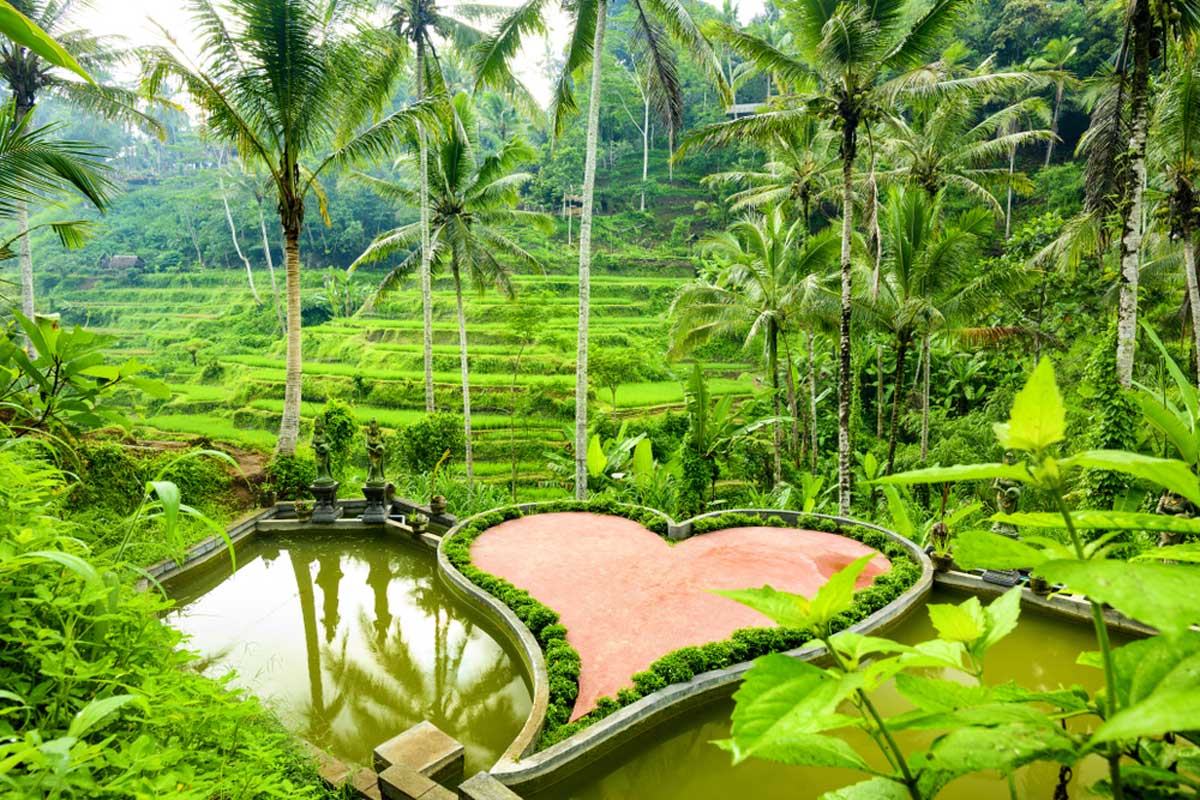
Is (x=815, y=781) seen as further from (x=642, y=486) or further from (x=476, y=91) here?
(x=476, y=91)

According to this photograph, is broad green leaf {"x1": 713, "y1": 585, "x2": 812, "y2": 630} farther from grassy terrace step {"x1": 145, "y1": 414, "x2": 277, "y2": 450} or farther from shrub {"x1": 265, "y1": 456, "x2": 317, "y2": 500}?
grassy terrace step {"x1": 145, "y1": 414, "x2": 277, "y2": 450}

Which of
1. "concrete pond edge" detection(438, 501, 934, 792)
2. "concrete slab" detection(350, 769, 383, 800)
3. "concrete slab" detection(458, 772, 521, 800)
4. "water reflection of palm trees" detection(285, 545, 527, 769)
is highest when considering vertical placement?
"concrete slab" detection(458, 772, 521, 800)

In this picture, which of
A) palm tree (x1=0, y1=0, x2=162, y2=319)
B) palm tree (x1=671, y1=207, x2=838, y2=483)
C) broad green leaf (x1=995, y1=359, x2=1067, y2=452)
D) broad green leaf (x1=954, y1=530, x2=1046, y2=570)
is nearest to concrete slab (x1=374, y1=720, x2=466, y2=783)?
broad green leaf (x1=954, y1=530, x2=1046, y2=570)

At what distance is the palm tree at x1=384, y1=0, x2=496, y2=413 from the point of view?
11.4m

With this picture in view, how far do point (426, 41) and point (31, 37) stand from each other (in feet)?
40.4

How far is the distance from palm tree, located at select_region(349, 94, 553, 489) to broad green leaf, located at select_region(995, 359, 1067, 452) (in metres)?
11.3

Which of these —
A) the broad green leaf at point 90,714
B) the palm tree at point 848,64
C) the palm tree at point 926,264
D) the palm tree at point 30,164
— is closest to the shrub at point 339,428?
the palm tree at point 30,164

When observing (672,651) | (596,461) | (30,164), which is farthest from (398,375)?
(672,651)

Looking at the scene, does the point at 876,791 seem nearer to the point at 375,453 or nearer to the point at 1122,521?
the point at 1122,521

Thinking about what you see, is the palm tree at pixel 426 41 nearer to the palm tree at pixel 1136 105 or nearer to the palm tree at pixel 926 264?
the palm tree at pixel 926 264

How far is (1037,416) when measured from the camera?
648 millimetres

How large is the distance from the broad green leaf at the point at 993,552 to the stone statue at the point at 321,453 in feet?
30.0

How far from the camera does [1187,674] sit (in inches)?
21.7

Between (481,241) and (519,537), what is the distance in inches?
264
